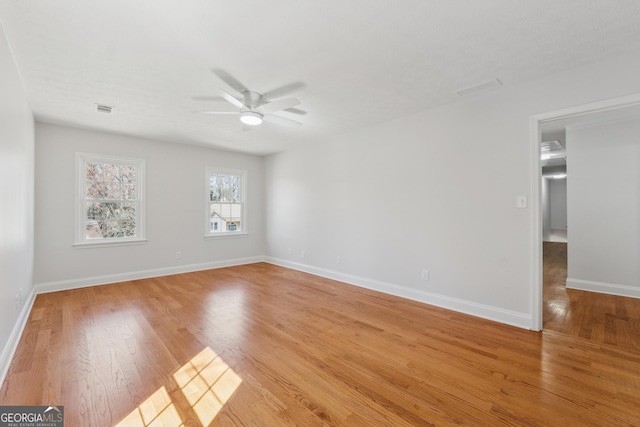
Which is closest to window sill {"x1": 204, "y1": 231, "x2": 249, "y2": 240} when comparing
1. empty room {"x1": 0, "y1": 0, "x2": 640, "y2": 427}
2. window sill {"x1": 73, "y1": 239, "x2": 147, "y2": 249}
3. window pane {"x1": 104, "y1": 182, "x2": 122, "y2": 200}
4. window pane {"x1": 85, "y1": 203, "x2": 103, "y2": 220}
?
empty room {"x1": 0, "y1": 0, "x2": 640, "y2": 427}

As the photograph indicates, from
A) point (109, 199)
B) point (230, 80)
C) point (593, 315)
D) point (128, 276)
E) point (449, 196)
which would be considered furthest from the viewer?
point (128, 276)

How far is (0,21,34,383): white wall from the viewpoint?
2.10 meters

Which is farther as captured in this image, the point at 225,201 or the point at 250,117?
the point at 225,201

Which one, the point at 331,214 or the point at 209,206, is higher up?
the point at 209,206

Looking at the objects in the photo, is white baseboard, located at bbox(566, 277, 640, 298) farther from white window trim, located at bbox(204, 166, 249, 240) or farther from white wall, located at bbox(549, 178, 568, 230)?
white wall, located at bbox(549, 178, 568, 230)

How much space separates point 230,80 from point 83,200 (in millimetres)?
3592

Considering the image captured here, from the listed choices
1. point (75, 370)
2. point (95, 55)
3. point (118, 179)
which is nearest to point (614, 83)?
point (95, 55)

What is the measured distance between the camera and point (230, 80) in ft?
9.01

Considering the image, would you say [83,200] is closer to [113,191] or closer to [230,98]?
[113,191]

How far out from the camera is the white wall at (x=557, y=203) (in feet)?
33.6

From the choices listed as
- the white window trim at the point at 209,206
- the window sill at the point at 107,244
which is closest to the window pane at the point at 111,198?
the window sill at the point at 107,244

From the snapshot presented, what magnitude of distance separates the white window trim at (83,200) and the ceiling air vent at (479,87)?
17.0 feet

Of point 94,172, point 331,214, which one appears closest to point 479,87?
point 331,214

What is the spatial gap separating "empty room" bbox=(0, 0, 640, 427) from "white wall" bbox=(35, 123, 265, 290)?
0.12 feet
